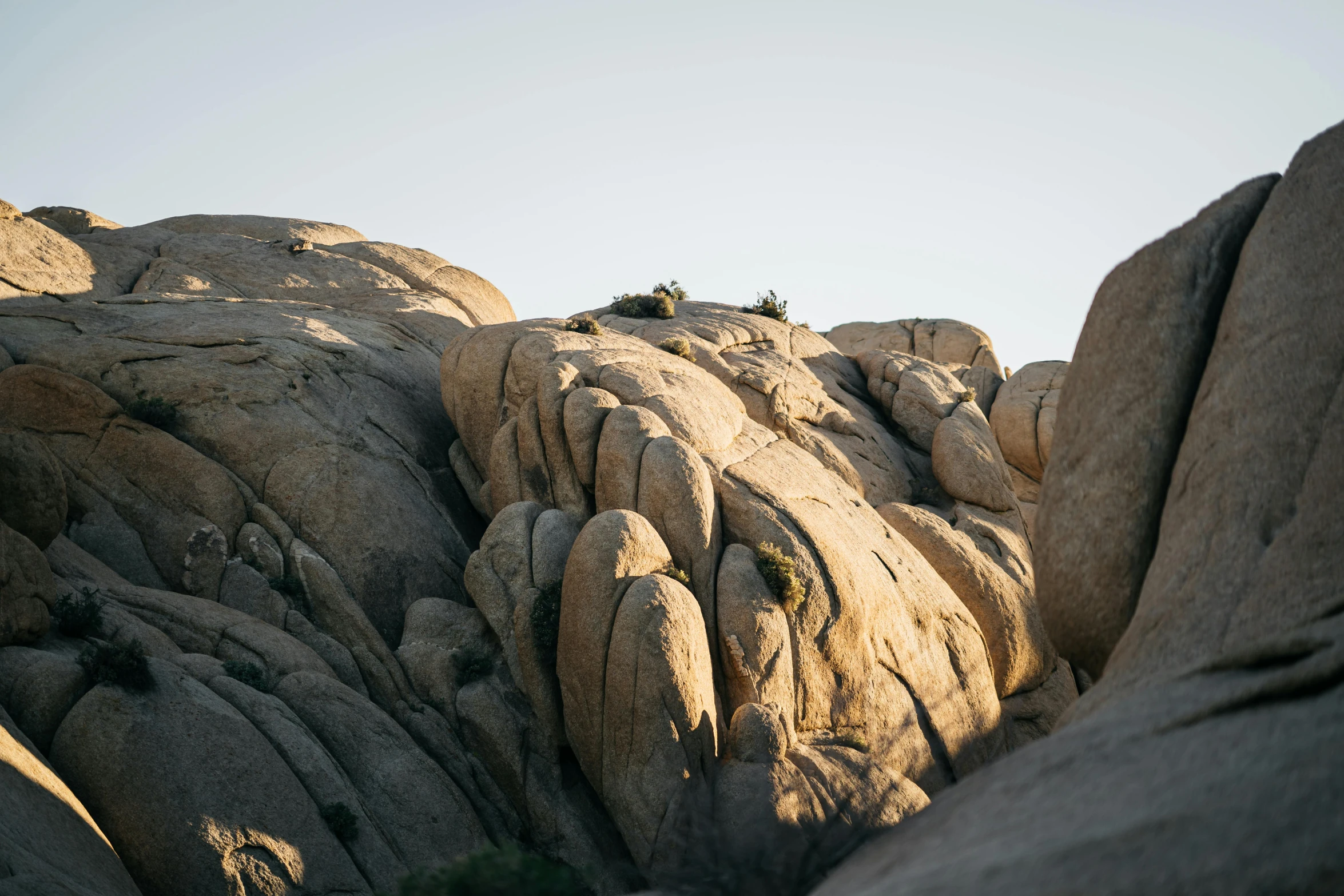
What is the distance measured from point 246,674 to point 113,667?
333 centimetres

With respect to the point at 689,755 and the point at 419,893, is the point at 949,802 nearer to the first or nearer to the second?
the point at 419,893

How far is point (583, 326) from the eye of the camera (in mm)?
32812

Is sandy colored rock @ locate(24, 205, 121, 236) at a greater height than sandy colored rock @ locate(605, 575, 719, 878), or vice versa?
sandy colored rock @ locate(24, 205, 121, 236)

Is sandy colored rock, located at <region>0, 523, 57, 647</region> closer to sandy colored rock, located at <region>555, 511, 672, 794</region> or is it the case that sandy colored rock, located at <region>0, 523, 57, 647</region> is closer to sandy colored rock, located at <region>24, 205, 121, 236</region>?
sandy colored rock, located at <region>555, 511, 672, 794</region>

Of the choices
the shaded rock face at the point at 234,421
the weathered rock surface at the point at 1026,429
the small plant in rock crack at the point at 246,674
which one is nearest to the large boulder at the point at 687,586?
the shaded rock face at the point at 234,421

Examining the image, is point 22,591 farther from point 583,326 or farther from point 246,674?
point 583,326

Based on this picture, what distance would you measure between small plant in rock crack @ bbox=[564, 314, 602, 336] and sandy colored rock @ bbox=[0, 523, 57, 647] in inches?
688

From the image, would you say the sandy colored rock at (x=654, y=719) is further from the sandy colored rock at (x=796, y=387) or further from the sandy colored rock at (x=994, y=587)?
the sandy colored rock at (x=796, y=387)

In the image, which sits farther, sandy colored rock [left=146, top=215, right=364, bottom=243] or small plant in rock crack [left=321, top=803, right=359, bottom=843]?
sandy colored rock [left=146, top=215, right=364, bottom=243]

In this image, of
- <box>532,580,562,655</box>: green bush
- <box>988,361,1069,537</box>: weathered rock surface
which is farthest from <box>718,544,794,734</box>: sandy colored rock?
<box>988,361,1069,537</box>: weathered rock surface

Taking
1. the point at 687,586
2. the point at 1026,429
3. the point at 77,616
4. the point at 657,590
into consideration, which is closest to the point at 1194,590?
the point at 657,590

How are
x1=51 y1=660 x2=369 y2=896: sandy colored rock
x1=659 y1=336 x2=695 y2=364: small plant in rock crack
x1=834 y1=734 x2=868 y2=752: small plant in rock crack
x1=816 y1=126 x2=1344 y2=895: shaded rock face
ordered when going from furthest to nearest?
x1=659 y1=336 x2=695 y2=364: small plant in rock crack
x1=834 y1=734 x2=868 y2=752: small plant in rock crack
x1=51 y1=660 x2=369 y2=896: sandy colored rock
x1=816 y1=126 x2=1344 y2=895: shaded rock face

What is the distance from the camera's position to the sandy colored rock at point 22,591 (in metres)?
18.4

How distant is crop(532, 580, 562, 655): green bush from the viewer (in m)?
23.6
